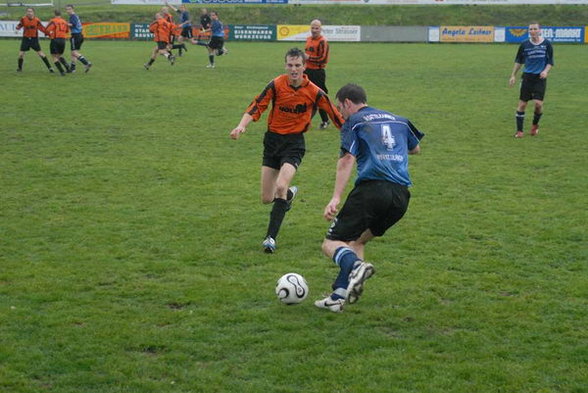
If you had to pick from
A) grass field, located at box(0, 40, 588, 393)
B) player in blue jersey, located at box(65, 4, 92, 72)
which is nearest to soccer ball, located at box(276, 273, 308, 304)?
grass field, located at box(0, 40, 588, 393)

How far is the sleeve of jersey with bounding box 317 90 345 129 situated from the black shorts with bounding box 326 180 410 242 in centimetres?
207

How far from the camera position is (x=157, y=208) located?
37.2ft

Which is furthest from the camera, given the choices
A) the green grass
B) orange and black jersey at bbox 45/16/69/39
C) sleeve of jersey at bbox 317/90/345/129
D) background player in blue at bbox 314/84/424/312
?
the green grass

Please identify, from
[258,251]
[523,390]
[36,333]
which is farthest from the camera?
[258,251]

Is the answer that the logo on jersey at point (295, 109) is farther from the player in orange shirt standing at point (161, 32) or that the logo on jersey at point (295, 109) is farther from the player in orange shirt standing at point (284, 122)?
the player in orange shirt standing at point (161, 32)

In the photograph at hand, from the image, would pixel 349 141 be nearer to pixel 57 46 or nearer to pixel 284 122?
pixel 284 122

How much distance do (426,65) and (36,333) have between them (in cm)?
2800

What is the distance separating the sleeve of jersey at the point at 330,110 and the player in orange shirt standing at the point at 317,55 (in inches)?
329

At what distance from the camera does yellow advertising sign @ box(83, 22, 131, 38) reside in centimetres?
4859

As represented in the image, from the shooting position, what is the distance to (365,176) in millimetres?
7285

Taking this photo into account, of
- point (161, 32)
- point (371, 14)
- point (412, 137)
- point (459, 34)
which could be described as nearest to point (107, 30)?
Answer: point (371, 14)

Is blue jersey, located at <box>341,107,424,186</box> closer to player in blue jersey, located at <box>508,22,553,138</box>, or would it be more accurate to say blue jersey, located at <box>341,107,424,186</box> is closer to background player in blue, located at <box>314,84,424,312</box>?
background player in blue, located at <box>314,84,424,312</box>

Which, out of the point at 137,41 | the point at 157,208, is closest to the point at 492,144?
the point at 157,208

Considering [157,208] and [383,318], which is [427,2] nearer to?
[157,208]
